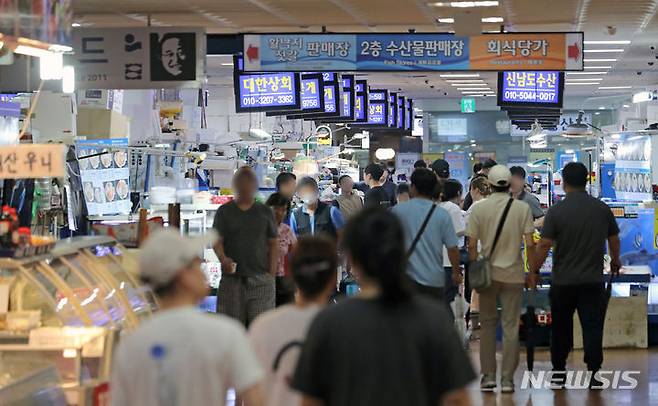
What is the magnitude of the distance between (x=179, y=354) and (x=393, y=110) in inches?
1036

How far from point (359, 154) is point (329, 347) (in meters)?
45.3

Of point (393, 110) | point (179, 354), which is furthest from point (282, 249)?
point (393, 110)

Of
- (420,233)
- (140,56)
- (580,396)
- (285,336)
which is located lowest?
(580,396)

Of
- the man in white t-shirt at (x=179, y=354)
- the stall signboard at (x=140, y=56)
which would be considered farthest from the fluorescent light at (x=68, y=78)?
the man in white t-shirt at (x=179, y=354)

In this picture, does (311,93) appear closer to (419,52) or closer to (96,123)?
(96,123)

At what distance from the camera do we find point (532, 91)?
17.8 metres

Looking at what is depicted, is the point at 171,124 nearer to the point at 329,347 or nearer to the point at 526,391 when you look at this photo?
the point at 526,391

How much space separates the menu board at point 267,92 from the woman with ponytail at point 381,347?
14.1 metres

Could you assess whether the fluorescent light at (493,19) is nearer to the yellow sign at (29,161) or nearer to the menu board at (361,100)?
the yellow sign at (29,161)

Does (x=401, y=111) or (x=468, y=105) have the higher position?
(x=468, y=105)

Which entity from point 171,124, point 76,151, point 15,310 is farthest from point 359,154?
point 15,310

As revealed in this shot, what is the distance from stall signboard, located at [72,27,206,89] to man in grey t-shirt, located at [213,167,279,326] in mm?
3332

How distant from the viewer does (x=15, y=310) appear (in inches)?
300

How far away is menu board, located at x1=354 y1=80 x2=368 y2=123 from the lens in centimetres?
2498
